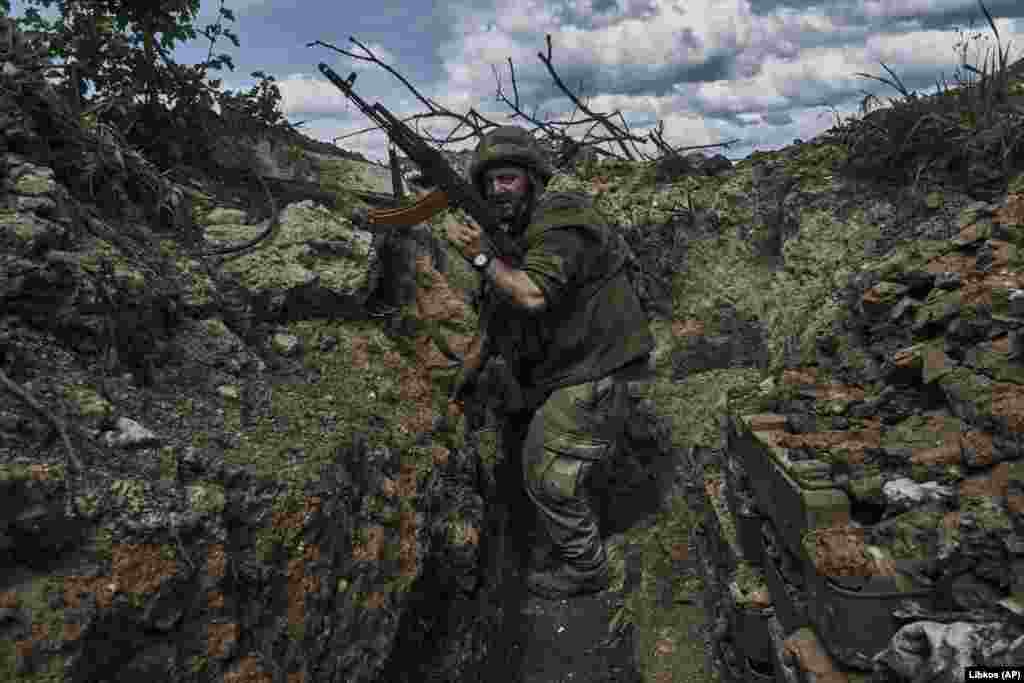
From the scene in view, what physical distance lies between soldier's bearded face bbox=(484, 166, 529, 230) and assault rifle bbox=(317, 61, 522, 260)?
130 millimetres

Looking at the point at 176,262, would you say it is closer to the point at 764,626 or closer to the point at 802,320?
the point at 764,626

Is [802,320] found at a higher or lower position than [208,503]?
higher

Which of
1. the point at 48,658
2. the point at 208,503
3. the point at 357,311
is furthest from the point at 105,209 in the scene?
the point at 48,658

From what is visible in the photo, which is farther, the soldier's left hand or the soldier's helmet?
the soldier's helmet

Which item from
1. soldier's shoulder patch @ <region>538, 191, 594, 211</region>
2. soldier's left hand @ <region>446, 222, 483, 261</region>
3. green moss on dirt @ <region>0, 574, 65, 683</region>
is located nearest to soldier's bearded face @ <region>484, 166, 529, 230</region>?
soldier's shoulder patch @ <region>538, 191, 594, 211</region>

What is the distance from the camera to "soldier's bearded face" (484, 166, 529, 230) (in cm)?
348

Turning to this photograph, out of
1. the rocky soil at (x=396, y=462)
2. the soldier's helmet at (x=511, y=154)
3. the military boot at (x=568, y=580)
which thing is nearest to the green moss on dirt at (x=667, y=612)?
the rocky soil at (x=396, y=462)

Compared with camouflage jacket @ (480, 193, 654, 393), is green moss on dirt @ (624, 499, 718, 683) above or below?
below

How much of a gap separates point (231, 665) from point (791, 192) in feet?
15.7

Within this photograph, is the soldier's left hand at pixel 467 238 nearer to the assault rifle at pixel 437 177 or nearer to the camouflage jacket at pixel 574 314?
the assault rifle at pixel 437 177

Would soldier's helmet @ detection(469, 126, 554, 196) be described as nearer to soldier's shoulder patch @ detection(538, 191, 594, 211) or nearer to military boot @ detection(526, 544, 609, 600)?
soldier's shoulder patch @ detection(538, 191, 594, 211)

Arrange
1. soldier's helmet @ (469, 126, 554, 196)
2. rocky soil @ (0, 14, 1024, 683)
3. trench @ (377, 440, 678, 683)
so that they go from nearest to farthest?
rocky soil @ (0, 14, 1024, 683)
trench @ (377, 440, 678, 683)
soldier's helmet @ (469, 126, 554, 196)

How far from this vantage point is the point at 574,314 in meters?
3.58

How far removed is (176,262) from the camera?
281cm
